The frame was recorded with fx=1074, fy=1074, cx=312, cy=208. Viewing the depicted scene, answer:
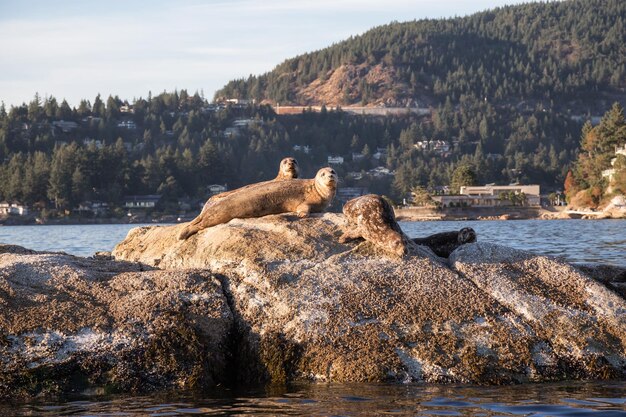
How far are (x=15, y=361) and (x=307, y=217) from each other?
15.7 feet

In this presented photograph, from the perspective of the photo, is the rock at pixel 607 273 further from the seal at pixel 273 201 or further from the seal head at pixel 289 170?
the seal head at pixel 289 170

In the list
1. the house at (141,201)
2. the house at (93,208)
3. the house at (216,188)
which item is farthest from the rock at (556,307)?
the house at (216,188)

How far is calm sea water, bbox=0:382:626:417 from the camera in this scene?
33.8 feet

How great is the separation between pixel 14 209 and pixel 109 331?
491 feet

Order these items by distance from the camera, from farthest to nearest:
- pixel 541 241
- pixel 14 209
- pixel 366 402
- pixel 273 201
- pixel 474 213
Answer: pixel 14 209 < pixel 474 213 < pixel 541 241 < pixel 273 201 < pixel 366 402

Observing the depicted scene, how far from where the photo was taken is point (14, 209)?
155m

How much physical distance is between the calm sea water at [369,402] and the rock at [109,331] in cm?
30

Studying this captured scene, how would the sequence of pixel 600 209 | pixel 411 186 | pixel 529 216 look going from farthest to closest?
pixel 411 186 < pixel 529 216 < pixel 600 209

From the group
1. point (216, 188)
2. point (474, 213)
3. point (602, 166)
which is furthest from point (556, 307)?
point (216, 188)

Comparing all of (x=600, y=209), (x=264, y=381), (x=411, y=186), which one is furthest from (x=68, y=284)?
(x=411, y=186)

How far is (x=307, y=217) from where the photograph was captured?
47.5 feet

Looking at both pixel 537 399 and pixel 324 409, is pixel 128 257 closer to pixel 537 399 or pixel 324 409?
pixel 324 409

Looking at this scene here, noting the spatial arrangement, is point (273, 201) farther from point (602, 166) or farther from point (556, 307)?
point (602, 166)

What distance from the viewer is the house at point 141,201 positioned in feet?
533
